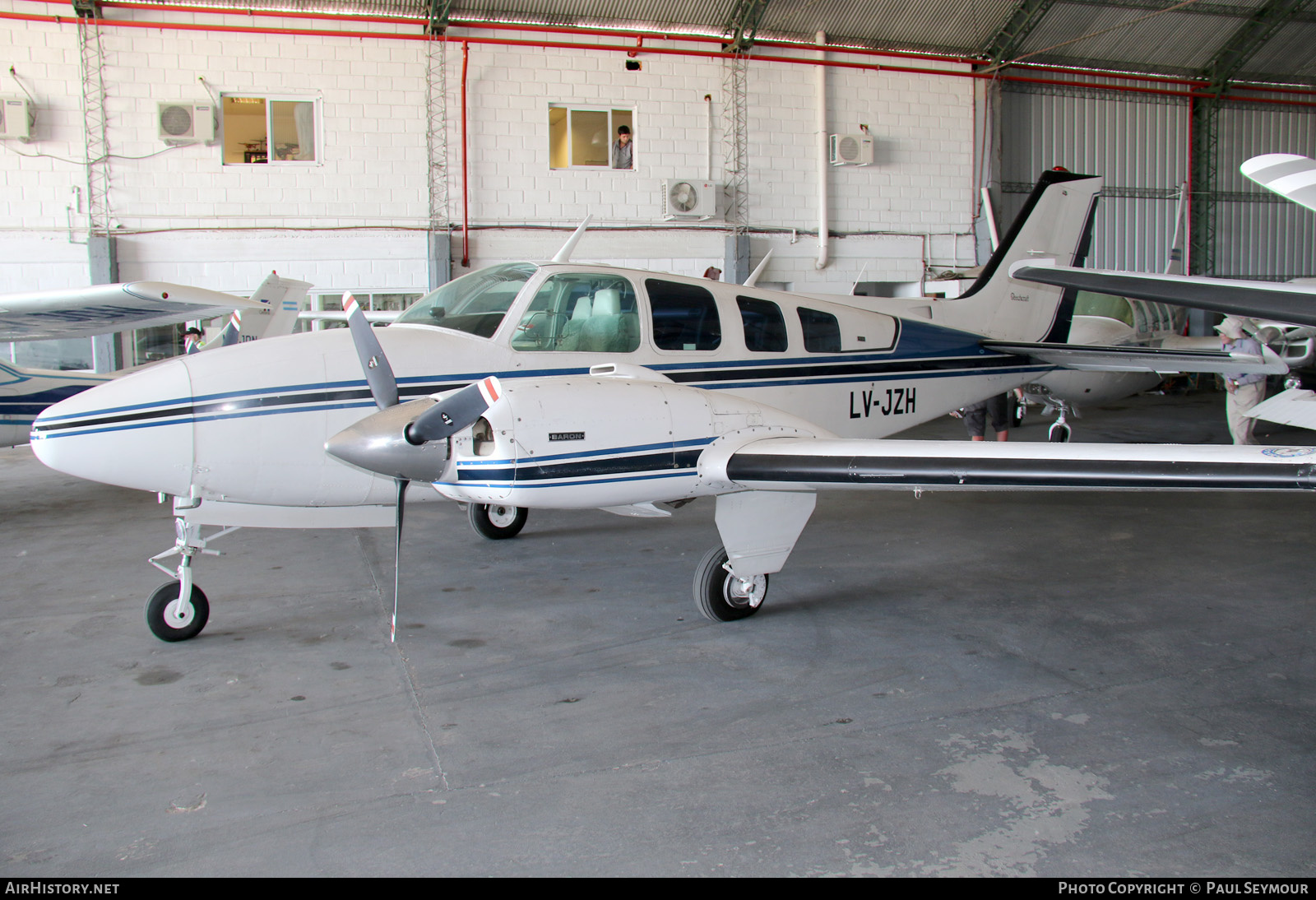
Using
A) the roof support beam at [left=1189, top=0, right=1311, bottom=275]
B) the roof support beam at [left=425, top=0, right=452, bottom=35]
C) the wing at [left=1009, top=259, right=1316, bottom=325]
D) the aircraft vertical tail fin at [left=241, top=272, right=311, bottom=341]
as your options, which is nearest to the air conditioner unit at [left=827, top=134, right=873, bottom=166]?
the roof support beam at [left=425, top=0, right=452, bottom=35]

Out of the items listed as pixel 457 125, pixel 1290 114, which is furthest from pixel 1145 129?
pixel 457 125

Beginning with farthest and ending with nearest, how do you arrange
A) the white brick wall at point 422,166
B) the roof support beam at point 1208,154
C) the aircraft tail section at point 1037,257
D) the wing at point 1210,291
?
the roof support beam at point 1208,154
the white brick wall at point 422,166
the aircraft tail section at point 1037,257
the wing at point 1210,291

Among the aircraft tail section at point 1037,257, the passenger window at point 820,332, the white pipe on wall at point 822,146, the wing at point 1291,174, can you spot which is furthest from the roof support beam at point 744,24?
the wing at point 1291,174

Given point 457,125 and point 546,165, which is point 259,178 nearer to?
point 457,125

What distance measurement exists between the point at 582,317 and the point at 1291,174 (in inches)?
142

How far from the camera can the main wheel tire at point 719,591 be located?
16.4 ft

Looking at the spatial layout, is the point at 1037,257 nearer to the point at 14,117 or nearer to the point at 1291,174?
the point at 1291,174

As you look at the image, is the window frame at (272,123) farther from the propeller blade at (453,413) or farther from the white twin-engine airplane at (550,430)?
the propeller blade at (453,413)

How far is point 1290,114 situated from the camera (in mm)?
21688

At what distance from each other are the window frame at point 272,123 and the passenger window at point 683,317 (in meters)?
12.1

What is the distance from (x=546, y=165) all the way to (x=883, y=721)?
47.7ft

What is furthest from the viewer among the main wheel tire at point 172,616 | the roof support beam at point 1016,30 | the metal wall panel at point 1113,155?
the metal wall panel at point 1113,155

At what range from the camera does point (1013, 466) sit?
150 inches

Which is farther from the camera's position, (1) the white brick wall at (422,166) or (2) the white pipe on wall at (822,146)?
(2) the white pipe on wall at (822,146)
